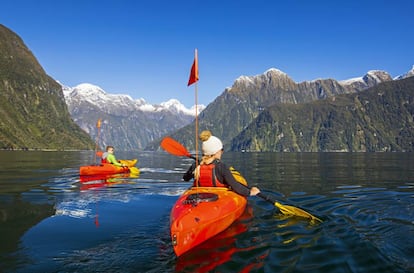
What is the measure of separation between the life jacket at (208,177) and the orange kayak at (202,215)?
0.47 feet

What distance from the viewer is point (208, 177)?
970 cm

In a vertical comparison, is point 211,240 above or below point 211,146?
below

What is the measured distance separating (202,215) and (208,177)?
2.10 m

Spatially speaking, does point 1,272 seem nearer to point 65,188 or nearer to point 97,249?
point 97,249

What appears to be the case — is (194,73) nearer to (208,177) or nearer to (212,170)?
(212,170)

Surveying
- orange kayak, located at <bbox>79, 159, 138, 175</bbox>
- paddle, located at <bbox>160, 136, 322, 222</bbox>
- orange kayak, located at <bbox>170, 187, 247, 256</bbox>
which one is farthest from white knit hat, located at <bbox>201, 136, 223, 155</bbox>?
orange kayak, located at <bbox>79, 159, 138, 175</bbox>

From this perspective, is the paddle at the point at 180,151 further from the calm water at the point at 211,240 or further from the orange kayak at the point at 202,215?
the orange kayak at the point at 202,215

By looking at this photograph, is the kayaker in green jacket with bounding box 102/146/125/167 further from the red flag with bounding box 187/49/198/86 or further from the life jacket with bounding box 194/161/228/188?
the red flag with bounding box 187/49/198/86

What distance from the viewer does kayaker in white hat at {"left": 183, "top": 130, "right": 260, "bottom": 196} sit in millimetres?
9422

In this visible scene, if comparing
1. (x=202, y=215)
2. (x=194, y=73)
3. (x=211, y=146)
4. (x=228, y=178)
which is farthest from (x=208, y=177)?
(x=194, y=73)

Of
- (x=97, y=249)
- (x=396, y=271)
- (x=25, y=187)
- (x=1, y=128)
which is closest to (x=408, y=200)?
(x=396, y=271)

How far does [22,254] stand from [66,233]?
1.93 m

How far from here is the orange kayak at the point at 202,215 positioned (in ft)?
22.8

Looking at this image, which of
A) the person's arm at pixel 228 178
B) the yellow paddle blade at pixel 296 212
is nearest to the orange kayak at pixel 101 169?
the person's arm at pixel 228 178
